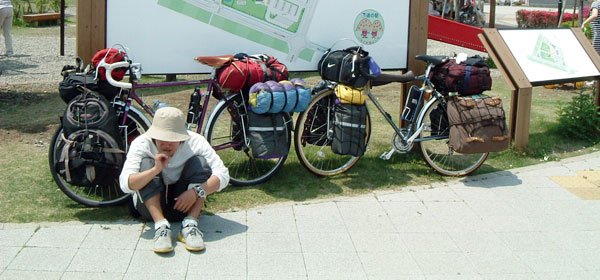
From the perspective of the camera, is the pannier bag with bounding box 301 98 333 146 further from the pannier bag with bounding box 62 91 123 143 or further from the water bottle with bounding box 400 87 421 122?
the pannier bag with bounding box 62 91 123 143

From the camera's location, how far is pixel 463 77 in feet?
21.4

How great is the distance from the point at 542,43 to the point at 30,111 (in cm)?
638

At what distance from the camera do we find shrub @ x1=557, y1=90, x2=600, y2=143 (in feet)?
27.0

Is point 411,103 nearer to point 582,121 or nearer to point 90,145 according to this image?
point 582,121

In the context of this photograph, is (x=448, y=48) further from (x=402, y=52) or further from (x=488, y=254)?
(x=488, y=254)

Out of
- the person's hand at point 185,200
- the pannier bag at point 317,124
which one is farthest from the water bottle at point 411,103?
the person's hand at point 185,200

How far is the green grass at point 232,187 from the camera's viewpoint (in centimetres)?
551

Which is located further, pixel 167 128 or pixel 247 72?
pixel 247 72

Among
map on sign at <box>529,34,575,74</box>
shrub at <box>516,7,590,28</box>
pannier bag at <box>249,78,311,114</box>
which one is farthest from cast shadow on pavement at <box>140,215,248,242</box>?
shrub at <box>516,7,590,28</box>

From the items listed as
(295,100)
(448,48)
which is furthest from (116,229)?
(448,48)

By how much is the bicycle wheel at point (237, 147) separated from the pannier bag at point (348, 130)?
433 mm

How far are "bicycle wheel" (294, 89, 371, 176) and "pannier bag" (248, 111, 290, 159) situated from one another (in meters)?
0.42

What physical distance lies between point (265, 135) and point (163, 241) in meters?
1.52

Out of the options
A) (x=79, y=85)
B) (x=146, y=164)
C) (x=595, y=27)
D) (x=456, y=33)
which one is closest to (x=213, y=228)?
(x=146, y=164)
